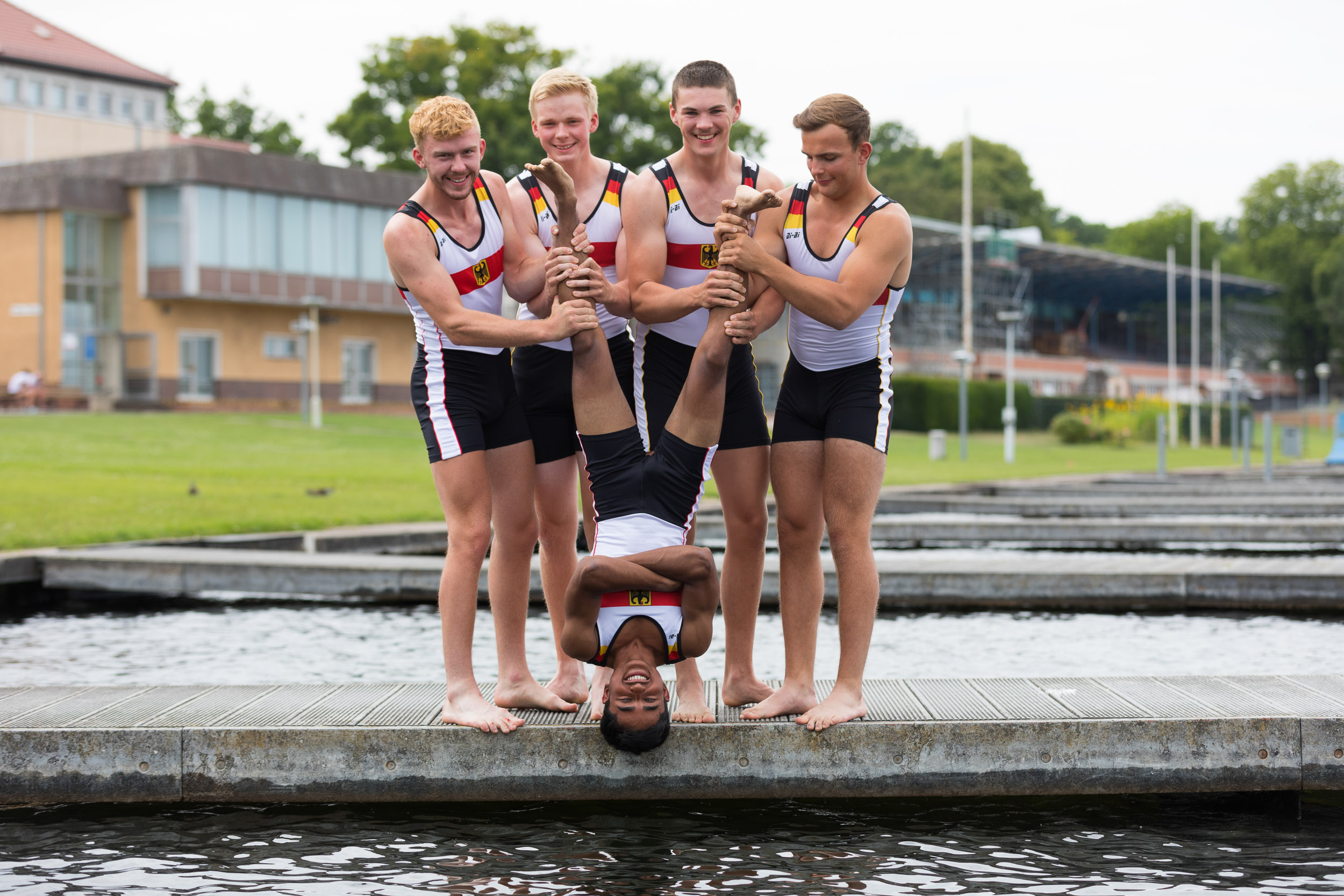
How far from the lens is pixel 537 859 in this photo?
4.55 metres

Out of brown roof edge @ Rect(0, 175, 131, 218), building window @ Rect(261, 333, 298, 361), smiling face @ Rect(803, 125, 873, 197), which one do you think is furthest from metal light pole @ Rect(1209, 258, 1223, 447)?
smiling face @ Rect(803, 125, 873, 197)

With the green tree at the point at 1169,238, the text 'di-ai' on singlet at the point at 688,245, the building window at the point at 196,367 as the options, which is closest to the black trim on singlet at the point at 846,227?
the text 'di-ai' on singlet at the point at 688,245

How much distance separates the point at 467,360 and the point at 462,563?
789 mm

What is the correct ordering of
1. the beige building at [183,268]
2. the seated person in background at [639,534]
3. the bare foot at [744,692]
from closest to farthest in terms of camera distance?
the seated person in background at [639,534] < the bare foot at [744,692] < the beige building at [183,268]

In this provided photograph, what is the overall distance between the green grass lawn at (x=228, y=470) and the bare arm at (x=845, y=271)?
895 cm

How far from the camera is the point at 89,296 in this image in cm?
4512

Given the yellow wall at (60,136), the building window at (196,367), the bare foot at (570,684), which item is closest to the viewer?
the bare foot at (570,684)

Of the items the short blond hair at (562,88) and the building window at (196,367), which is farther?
the building window at (196,367)

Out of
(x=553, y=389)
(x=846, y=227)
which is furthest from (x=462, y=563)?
(x=846, y=227)

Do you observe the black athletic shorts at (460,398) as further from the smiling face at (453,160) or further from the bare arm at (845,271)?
the bare arm at (845,271)

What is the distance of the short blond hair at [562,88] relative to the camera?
5188mm

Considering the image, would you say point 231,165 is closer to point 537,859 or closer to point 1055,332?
point 537,859

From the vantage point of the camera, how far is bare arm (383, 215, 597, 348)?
16.4 ft

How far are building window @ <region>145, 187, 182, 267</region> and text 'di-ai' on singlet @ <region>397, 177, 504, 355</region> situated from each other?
42.6 m
